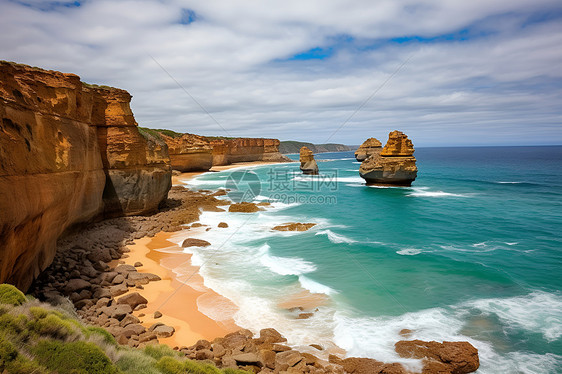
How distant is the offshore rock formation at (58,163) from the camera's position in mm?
8156

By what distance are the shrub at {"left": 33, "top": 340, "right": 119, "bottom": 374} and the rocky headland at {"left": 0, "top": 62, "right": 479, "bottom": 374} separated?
2cm

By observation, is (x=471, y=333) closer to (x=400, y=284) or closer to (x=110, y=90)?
(x=400, y=284)

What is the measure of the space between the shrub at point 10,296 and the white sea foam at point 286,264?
981 centimetres

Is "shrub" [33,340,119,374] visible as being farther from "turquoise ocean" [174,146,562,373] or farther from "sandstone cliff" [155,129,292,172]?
"sandstone cliff" [155,129,292,172]

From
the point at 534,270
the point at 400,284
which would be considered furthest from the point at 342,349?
the point at 534,270

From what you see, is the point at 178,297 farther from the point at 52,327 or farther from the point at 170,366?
the point at 52,327

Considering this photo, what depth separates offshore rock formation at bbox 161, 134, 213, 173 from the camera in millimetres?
55000

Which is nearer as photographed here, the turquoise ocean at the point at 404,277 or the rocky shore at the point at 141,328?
the rocky shore at the point at 141,328

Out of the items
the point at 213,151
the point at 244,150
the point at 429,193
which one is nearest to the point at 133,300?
the point at 429,193

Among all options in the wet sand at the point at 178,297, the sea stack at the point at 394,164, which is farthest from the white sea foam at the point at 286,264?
the sea stack at the point at 394,164

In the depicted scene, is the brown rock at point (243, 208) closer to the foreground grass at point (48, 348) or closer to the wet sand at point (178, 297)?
the wet sand at point (178, 297)

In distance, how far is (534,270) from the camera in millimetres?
13938

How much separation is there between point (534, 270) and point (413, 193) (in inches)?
903

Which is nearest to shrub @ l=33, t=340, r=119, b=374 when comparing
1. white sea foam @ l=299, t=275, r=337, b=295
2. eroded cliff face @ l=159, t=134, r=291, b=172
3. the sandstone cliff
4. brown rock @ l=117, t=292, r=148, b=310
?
brown rock @ l=117, t=292, r=148, b=310
